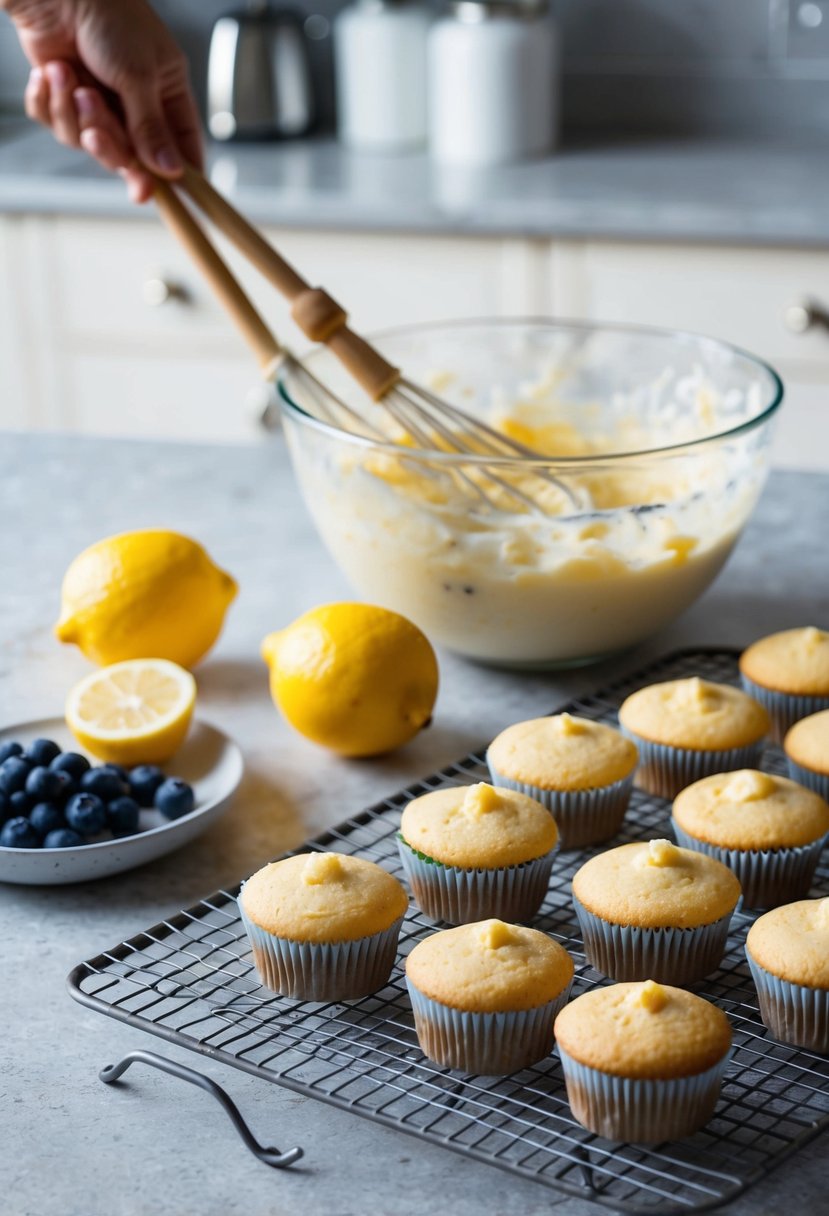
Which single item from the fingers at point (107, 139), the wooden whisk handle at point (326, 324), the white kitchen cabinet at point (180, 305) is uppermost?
the fingers at point (107, 139)

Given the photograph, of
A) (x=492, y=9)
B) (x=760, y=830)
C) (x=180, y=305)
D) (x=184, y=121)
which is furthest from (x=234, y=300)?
(x=492, y=9)

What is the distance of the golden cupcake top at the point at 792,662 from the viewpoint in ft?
4.17

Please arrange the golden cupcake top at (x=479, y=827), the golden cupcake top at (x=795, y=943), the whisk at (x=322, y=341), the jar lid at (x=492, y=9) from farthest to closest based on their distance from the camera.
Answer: the jar lid at (x=492, y=9) → the whisk at (x=322, y=341) → the golden cupcake top at (x=479, y=827) → the golden cupcake top at (x=795, y=943)

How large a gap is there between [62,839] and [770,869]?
0.50 meters

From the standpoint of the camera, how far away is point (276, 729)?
1.32 metres

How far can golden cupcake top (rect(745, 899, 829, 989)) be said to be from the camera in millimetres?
906

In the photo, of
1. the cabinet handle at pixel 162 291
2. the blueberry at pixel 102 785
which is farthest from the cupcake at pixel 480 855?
the cabinet handle at pixel 162 291

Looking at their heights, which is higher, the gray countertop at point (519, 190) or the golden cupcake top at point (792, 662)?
the gray countertop at point (519, 190)

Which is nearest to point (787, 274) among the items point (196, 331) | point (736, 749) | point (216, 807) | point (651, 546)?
point (196, 331)

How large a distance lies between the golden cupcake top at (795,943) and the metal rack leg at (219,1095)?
0.31 m

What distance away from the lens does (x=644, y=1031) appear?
859 mm

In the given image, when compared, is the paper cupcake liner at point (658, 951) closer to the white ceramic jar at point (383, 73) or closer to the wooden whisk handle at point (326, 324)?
the wooden whisk handle at point (326, 324)

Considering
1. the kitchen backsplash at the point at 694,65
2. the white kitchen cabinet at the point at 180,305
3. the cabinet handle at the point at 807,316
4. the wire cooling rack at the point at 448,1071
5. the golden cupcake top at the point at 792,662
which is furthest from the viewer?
the kitchen backsplash at the point at 694,65

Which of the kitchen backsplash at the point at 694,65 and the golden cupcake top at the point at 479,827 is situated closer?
the golden cupcake top at the point at 479,827
